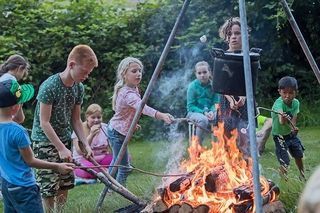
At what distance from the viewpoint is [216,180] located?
4.70 metres

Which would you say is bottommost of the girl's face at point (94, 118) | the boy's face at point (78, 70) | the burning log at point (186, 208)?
the girl's face at point (94, 118)

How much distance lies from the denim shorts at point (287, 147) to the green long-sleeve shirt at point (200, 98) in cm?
94

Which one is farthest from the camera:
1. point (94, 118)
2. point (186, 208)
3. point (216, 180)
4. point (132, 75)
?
point (94, 118)

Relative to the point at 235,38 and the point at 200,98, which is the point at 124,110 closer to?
the point at 200,98

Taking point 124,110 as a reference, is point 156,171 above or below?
below

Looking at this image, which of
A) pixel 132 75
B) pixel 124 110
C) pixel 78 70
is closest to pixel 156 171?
pixel 124 110

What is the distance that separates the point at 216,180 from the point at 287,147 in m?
2.11

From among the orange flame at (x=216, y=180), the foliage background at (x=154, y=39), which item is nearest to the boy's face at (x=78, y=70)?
the orange flame at (x=216, y=180)

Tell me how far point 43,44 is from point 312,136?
14.9ft

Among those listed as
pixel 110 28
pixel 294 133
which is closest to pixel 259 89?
pixel 110 28

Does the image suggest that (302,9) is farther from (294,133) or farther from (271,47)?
(294,133)

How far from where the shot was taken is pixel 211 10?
10.5 meters

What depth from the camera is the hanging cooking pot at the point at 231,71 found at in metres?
4.33

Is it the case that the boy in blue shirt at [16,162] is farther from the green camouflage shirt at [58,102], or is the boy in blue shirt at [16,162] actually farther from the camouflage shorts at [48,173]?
the camouflage shorts at [48,173]
